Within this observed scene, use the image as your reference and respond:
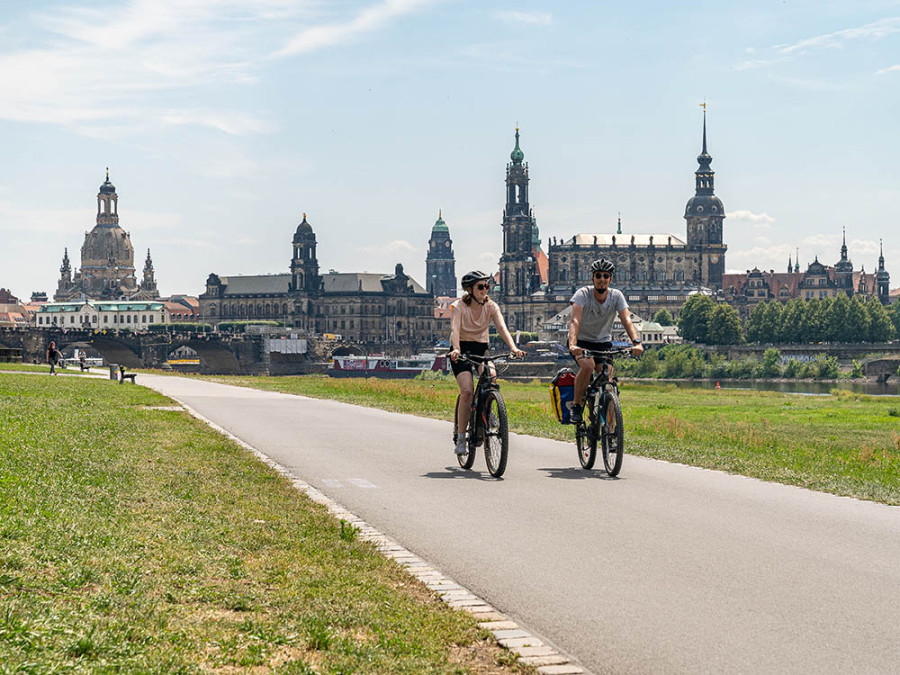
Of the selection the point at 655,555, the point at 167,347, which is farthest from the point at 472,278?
the point at 167,347

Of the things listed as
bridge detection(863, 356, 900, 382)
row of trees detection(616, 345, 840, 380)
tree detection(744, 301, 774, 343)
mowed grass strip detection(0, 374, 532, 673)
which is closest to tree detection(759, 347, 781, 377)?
row of trees detection(616, 345, 840, 380)

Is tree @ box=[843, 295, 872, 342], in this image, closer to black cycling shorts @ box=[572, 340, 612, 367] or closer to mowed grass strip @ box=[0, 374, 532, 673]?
black cycling shorts @ box=[572, 340, 612, 367]

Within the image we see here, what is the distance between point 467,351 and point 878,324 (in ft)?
504

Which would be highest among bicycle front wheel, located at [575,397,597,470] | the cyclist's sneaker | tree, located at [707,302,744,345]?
tree, located at [707,302,744,345]

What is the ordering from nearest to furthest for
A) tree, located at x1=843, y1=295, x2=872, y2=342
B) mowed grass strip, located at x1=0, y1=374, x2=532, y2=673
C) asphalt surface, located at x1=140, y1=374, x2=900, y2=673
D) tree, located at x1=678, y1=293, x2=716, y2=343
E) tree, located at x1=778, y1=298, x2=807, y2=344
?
1. mowed grass strip, located at x1=0, y1=374, x2=532, y2=673
2. asphalt surface, located at x1=140, y1=374, x2=900, y2=673
3. tree, located at x1=843, y1=295, x2=872, y2=342
4. tree, located at x1=778, y1=298, x2=807, y2=344
5. tree, located at x1=678, y1=293, x2=716, y2=343

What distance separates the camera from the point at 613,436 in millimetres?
12562

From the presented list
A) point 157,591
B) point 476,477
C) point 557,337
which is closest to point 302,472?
point 476,477

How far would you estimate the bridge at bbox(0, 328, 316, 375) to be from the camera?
114 metres

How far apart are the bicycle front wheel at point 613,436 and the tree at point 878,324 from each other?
152 meters

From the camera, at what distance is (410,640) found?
5914mm

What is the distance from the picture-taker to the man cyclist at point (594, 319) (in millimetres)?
12852

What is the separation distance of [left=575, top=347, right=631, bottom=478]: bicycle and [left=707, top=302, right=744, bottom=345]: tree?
5906 inches

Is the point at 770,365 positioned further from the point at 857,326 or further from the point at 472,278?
the point at 472,278

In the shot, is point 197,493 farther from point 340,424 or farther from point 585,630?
point 340,424
